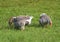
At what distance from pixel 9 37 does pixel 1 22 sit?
107 inches

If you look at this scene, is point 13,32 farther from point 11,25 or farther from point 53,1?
point 53,1

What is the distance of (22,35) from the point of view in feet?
29.3

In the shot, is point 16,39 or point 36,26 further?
point 36,26

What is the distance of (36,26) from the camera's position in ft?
Result: 34.7

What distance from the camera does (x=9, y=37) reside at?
8.70 metres

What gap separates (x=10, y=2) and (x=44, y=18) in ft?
26.0

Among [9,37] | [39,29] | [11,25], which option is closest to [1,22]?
[11,25]

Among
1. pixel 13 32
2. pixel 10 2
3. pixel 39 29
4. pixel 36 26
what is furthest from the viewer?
pixel 10 2

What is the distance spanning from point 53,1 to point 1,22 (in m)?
7.53

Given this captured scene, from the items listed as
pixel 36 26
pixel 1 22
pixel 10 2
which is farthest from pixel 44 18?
→ pixel 10 2

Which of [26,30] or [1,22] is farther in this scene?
[1,22]

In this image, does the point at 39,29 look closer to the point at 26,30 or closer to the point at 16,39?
the point at 26,30

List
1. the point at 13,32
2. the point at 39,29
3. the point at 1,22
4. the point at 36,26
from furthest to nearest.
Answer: the point at 1,22 → the point at 36,26 → the point at 39,29 → the point at 13,32

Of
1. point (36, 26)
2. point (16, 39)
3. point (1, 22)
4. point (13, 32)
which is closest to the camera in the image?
point (16, 39)
